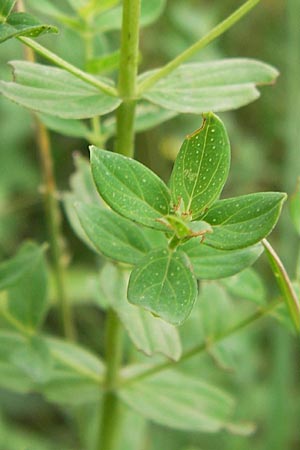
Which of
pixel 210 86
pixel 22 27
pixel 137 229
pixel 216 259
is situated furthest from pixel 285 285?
pixel 22 27

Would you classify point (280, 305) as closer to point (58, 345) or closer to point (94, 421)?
point (58, 345)

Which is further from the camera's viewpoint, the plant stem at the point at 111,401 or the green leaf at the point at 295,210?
the plant stem at the point at 111,401

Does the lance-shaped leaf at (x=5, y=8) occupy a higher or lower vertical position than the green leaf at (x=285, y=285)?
higher

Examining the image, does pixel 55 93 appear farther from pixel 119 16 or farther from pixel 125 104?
pixel 119 16

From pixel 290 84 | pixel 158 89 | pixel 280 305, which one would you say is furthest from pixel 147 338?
pixel 290 84

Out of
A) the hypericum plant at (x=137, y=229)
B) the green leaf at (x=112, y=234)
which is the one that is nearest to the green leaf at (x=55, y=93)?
the hypericum plant at (x=137, y=229)

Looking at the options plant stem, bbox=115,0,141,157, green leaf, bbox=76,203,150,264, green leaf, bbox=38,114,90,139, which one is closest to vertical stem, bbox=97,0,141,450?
plant stem, bbox=115,0,141,157

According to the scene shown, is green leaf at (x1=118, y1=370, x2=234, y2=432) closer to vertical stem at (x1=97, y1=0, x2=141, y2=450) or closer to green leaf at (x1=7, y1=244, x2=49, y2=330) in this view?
vertical stem at (x1=97, y1=0, x2=141, y2=450)

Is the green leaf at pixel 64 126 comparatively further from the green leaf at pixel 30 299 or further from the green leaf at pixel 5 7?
the green leaf at pixel 5 7
